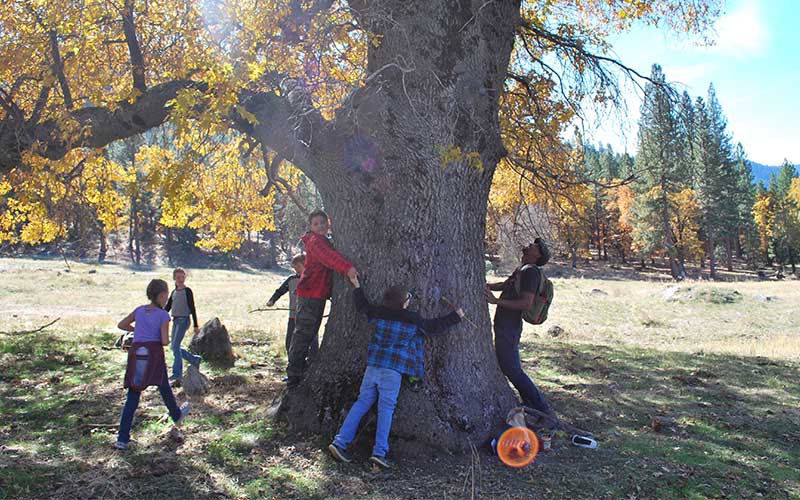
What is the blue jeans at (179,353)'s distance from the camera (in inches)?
320

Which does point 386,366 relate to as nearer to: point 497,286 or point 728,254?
point 497,286

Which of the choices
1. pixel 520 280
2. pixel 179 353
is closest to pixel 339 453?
pixel 520 280

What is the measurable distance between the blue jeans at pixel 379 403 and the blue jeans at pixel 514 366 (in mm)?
1532

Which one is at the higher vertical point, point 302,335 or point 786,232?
point 786,232

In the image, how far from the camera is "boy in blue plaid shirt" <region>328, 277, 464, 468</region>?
4.95 meters

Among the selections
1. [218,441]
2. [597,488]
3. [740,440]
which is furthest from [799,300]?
[218,441]

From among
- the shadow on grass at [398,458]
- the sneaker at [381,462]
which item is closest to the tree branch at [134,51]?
the shadow on grass at [398,458]

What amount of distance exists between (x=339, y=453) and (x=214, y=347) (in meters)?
5.29

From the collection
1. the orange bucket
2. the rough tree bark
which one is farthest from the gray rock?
the orange bucket

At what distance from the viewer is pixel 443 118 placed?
5.85 m

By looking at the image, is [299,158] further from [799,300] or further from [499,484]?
[799,300]

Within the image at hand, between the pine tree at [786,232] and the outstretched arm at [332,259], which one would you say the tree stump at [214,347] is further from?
the pine tree at [786,232]

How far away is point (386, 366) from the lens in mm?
4965

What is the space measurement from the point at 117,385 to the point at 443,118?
6.07 meters
